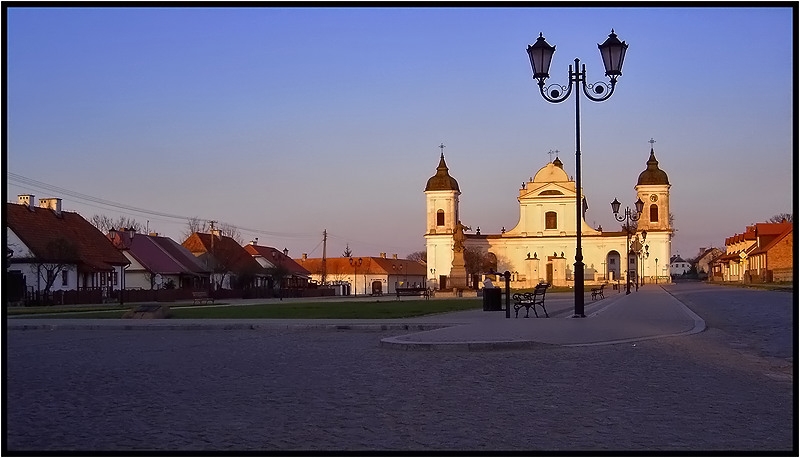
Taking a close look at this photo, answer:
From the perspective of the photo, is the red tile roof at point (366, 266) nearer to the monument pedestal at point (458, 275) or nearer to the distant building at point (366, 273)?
the distant building at point (366, 273)

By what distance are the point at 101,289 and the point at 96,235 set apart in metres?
8.82

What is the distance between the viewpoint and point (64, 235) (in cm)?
6147

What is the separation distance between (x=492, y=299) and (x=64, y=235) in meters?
41.6

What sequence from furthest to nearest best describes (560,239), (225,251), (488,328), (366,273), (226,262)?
(366,273) < (560,239) < (225,251) < (226,262) < (488,328)

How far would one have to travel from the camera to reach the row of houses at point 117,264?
179 ft

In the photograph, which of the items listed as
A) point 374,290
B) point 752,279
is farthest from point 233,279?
point 752,279

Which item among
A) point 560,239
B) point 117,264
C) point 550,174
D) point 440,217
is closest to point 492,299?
point 117,264

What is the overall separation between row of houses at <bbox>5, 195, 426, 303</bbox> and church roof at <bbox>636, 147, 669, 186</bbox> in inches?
1632

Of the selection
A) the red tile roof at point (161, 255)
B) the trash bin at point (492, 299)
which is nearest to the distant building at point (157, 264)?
the red tile roof at point (161, 255)

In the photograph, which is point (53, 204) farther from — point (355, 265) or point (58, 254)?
point (355, 265)

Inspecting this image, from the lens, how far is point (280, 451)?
23.1 ft

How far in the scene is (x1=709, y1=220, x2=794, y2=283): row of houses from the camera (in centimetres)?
8819

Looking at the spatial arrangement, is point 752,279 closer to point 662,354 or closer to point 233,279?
point 233,279

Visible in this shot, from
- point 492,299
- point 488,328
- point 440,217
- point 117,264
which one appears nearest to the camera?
point 488,328
